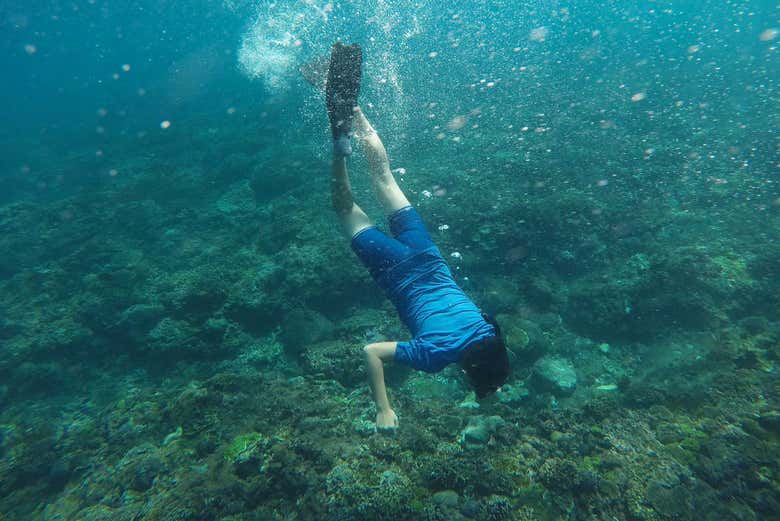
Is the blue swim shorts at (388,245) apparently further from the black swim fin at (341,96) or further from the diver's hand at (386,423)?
the diver's hand at (386,423)

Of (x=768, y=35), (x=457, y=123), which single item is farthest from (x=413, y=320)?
(x=768, y=35)

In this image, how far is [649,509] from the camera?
9.52 feet

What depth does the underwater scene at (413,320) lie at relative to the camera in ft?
9.96

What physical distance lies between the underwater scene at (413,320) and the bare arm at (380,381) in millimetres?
25

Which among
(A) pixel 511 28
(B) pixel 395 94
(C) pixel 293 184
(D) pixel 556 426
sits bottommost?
→ (D) pixel 556 426

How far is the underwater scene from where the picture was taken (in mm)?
3035

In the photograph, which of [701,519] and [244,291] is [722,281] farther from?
[244,291]

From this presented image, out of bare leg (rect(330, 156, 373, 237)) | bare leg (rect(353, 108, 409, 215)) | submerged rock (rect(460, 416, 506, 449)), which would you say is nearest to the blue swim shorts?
bare leg (rect(330, 156, 373, 237))

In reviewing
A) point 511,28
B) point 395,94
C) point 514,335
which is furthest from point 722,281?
point 511,28

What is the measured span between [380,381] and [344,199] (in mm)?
1940

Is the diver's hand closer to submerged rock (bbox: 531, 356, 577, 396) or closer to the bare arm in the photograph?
the bare arm

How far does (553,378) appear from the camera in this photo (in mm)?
5172

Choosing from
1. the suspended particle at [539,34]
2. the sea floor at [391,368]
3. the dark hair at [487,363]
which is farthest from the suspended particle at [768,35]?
the dark hair at [487,363]

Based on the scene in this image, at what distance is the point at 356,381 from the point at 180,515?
8.00 feet
